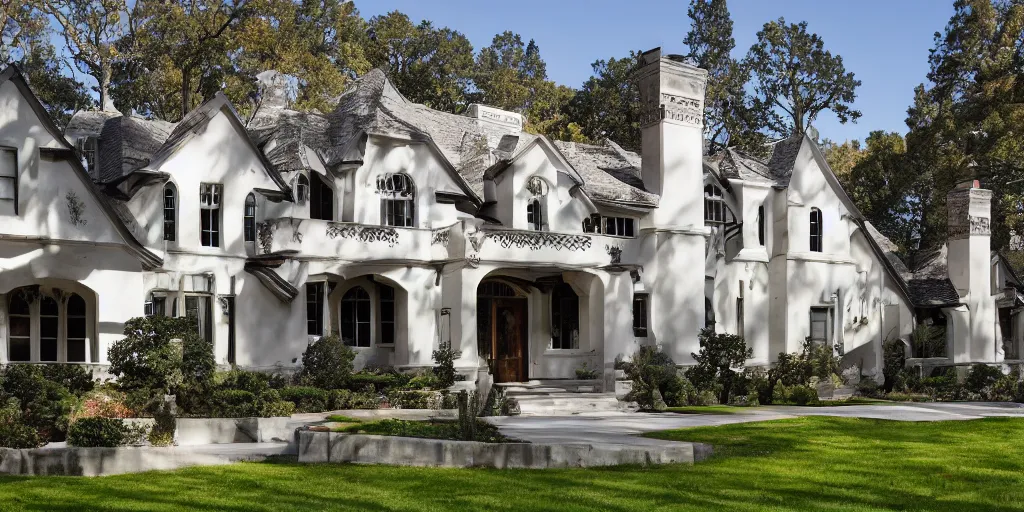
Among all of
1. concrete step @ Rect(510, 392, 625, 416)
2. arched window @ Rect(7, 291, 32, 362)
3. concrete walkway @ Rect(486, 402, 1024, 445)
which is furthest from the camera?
concrete step @ Rect(510, 392, 625, 416)

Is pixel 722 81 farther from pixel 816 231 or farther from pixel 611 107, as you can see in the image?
pixel 816 231

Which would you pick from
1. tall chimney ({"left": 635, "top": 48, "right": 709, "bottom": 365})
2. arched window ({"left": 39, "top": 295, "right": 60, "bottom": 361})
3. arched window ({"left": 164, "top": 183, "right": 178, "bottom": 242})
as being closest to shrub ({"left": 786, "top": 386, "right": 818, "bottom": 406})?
tall chimney ({"left": 635, "top": 48, "right": 709, "bottom": 365})

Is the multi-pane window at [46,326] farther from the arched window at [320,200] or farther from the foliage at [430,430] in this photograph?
the foliage at [430,430]

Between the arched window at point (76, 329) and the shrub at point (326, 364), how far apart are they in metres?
5.35

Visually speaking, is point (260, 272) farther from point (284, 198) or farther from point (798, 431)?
point (798, 431)

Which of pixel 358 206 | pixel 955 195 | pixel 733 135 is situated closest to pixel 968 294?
pixel 955 195

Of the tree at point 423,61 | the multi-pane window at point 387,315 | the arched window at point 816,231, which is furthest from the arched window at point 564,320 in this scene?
the tree at point 423,61

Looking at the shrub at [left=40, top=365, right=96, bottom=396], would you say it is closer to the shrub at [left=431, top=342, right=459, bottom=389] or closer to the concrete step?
the shrub at [left=431, top=342, right=459, bottom=389]

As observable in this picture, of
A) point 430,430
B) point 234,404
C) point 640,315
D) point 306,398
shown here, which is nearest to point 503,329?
point 640,315

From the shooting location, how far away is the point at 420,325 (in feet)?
109

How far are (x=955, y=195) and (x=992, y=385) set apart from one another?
26.7 ft

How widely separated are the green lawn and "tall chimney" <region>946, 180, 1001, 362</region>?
84.7 ft

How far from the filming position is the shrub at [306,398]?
1098 inches

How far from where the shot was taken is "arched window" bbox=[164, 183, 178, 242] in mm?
29547
